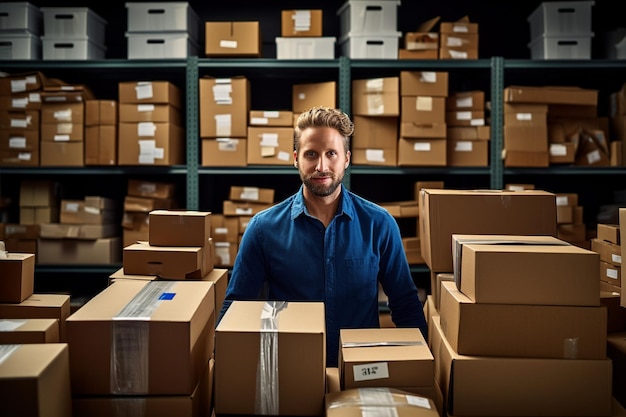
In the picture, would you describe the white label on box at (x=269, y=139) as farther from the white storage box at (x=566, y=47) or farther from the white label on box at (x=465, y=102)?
the white storage box at (x=566, y=47)

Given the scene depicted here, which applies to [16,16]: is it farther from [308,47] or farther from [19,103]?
[308,47]

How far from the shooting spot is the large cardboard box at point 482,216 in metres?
1.67

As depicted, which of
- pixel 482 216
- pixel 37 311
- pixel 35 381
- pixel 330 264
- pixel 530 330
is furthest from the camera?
pixel 330 264

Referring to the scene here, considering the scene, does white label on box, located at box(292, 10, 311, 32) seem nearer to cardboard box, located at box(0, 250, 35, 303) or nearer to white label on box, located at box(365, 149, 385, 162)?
white label on box, located at box(365, 149, 385, 162)

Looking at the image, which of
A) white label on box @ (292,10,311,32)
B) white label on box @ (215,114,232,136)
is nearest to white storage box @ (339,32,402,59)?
white label on box @ (292,10,311,32)

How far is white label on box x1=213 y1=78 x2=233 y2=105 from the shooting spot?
3156 millimetres

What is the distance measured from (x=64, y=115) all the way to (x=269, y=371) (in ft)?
8.81

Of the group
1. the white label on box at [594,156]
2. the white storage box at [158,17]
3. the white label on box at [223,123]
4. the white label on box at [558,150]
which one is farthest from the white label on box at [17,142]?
the white label on box at [594,156]

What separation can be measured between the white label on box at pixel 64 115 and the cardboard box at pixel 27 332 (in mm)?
2244

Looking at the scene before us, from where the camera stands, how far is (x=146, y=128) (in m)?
3.16

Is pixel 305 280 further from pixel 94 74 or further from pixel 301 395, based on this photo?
pixel 94 74

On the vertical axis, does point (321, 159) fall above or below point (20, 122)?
below

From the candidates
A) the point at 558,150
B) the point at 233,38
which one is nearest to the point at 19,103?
the point at 233,38

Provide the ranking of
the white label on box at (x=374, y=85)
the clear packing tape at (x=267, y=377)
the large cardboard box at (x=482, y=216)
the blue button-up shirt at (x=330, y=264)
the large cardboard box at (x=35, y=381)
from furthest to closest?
1. the white label on box at (x=374, y=85)
2. the blue button-up shirt at (x=330, y=264)
3. the large cardboard box at (x=482, y=216)
4. the clear packing tape at (x=267, y=377)
5. the large cardboard box at (x=35, y=381)
